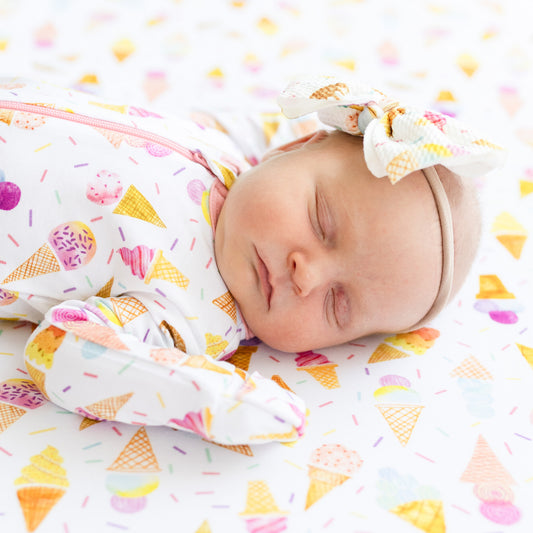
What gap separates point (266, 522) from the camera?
1.06 m

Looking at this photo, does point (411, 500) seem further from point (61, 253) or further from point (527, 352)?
point (61, 253)

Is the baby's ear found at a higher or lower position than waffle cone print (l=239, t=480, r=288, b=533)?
higher

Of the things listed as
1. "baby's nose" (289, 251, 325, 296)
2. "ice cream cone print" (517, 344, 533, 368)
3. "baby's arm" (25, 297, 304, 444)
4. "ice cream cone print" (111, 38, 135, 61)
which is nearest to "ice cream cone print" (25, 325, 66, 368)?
"baby's arm" (25, 297, 304, 444)

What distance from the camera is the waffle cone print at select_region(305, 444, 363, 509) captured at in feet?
3.68

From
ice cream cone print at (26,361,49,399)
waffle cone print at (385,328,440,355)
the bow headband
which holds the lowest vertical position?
waffle cone print at (385,328,440,355)

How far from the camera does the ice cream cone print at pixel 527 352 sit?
148cm

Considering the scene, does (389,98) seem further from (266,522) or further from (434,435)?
(266,522)

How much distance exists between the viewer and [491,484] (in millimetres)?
1161

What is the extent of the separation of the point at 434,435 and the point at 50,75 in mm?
1672

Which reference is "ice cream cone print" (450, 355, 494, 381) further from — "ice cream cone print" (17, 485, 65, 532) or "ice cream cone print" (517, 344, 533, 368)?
"ice cream cone print" (17, 485, 65, 532)

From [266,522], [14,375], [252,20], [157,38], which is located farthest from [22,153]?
[252,20]

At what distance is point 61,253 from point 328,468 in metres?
0.69

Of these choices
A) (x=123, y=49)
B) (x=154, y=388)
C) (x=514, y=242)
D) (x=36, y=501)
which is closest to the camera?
(x=36, y=501)

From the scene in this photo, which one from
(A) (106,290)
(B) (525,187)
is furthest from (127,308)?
(B) (525,187)
